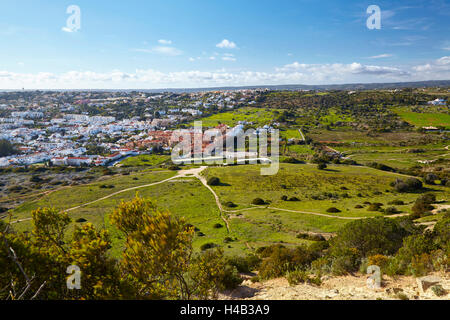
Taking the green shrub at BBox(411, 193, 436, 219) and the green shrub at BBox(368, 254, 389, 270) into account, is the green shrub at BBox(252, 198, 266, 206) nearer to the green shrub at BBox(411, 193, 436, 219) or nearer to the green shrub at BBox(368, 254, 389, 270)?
the green shrub at BBox(411, 193, 436, 219)

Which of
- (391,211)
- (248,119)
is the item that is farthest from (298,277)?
(248,119)

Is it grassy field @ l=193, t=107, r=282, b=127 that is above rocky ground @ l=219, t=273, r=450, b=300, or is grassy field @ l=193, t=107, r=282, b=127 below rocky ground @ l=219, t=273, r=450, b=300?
above

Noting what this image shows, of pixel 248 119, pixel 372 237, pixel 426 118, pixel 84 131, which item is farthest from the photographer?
pixel 84 131

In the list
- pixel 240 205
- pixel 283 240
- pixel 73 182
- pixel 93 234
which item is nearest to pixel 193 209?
pixel 240 205

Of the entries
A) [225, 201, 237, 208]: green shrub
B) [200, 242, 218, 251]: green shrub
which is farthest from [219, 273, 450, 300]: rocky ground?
[225, 201, 237, 208]: green shrub

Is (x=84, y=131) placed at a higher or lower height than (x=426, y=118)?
lower

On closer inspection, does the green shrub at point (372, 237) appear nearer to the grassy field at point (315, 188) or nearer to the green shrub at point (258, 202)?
the grassy field at point (315, 188)

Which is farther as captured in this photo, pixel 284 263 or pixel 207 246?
pixel 207 246

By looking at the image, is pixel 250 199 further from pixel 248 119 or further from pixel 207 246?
pixel 248 119
